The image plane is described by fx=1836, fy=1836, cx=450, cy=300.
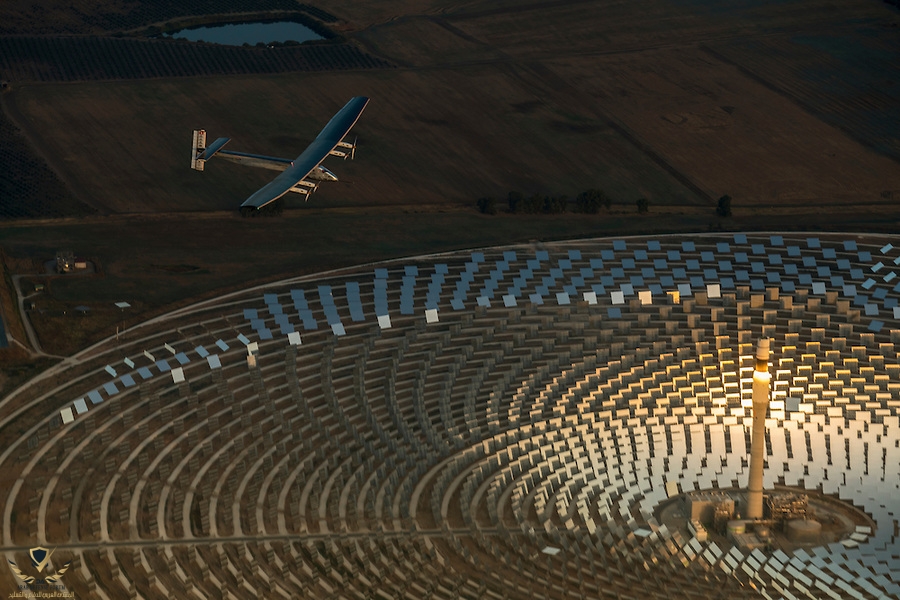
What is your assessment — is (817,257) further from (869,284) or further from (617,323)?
(617,323)

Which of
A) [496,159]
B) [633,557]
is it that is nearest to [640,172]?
[496,159]

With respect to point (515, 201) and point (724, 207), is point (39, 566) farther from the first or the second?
point (724, 207)

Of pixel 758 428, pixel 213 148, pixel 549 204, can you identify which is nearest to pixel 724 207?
pixel 549 204

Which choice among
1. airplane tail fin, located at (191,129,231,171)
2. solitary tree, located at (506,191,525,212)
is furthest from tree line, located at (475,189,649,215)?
airplane tail fin, located at (191,129,231,171)

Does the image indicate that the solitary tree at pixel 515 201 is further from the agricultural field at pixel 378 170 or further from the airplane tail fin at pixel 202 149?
the airplane tail fin at pixel 202 149

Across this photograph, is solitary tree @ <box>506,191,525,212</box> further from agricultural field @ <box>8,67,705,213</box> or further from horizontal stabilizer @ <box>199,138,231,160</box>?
horizontal stabilizer @ <box>199,138,231,160</box>
